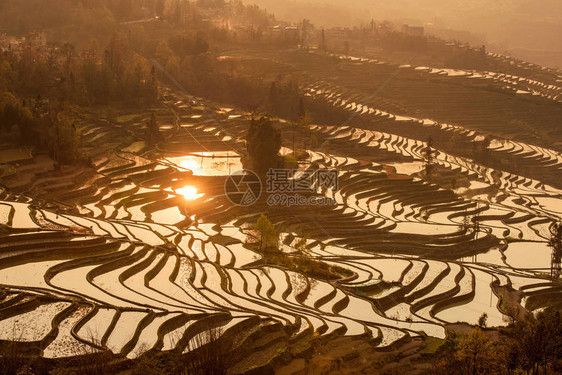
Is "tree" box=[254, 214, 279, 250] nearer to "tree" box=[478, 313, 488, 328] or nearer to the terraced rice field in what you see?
the terraced rice field

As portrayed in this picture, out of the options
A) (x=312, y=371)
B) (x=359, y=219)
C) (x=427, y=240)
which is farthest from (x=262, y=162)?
(x=312, y=371)

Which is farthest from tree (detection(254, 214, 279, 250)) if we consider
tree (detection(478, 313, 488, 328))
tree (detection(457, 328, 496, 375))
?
tree (detection(457, 328, 496, 375))

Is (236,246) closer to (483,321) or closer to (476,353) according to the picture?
(483,321)

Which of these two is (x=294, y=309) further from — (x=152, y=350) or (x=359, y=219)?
(x=359, y=219)

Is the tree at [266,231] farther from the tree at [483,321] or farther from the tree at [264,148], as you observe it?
the tree at [264,148]

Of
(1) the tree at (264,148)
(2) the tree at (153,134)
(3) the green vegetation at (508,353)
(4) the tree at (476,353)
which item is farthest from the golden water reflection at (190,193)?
(4) the tree at (476,353)
